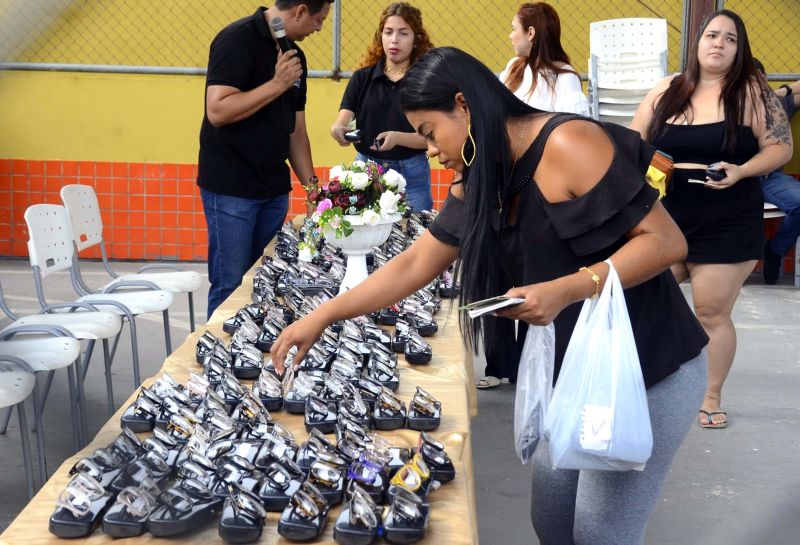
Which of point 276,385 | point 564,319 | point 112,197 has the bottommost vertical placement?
point 112,197

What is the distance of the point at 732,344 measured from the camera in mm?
4531

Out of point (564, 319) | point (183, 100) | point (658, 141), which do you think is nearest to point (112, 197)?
point (183, 100)

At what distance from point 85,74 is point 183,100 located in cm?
81

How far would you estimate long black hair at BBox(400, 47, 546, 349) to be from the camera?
203cm

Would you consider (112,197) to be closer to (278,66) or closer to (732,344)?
(278,66)

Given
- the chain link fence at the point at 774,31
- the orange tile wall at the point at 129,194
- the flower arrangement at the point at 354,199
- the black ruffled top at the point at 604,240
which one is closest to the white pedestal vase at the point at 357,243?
the flower arrangement at the point at 354,199

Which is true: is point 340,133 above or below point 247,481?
above

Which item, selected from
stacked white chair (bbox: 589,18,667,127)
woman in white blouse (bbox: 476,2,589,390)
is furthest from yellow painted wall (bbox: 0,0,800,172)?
woman in white blouse (bbox: 476,2,589,390)

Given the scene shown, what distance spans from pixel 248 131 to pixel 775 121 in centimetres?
228

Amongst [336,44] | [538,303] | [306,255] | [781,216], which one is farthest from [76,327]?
[781,216]

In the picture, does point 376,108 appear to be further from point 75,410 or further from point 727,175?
point 75,410

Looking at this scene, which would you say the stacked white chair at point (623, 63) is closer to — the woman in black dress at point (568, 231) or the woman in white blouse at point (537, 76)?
the woman in white blouse at point (537, 76)

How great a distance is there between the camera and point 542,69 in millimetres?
5359

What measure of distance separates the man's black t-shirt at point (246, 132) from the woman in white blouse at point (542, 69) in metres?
1.22
